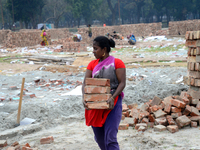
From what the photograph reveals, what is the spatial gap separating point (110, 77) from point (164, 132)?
1.98m

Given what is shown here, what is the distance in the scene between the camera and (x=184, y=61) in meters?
12.1

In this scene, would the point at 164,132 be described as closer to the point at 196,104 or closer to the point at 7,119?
the point at 196,104

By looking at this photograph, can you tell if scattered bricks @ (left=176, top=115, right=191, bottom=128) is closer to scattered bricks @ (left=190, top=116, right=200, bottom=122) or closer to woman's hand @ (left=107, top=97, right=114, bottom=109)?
scattered bricks @ (left=190, top=116, right=200, bottom=122)

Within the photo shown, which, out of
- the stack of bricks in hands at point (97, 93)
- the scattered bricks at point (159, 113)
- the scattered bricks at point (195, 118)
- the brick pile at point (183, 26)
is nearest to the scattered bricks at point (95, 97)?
the stack of bricks in hands at point (97, 93)

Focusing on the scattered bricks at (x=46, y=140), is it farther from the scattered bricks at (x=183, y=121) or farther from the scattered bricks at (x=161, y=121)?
the scattered bricks at (x=183, y=121)

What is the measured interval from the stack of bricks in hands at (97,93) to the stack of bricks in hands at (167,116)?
1812 millimetres

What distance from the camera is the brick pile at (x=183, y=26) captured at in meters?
27.3

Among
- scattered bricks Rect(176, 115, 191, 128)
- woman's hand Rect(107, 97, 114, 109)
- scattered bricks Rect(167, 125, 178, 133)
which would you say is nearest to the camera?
woman's hand Rect(107, 97, 114, 109)

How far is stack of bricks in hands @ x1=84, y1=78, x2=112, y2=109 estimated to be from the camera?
2541 millimetres

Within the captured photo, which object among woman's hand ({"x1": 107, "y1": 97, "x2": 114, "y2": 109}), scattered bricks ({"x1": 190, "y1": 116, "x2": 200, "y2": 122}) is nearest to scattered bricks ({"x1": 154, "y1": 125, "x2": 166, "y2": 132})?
scattered bricks ({"x1": 190, "y1": 116, "x2": 200, "y2": 122})

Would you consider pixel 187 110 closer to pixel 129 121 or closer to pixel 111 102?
pixel 129 121

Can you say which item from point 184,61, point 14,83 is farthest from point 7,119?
point 184,61

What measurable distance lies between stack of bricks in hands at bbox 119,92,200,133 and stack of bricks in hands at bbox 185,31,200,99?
1.81ft

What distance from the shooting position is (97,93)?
261cm
